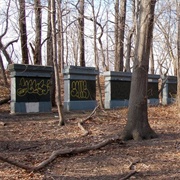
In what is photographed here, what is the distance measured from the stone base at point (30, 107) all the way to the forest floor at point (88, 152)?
1.04 metres

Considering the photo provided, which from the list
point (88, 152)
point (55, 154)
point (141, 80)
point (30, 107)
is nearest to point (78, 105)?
point (30, 107)

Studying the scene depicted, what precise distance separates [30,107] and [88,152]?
21.3 feet

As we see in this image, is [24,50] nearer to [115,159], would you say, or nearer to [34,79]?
[34,79]

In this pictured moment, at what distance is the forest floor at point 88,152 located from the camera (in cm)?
517

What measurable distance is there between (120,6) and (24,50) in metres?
7.12

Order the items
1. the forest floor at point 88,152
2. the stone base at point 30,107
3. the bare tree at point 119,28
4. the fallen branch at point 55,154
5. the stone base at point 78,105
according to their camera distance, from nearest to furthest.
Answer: the fallen branch at point 55,154, the forest floor at point 88,152, the stone base at point 30,107, the stone base at point 78,105, the bare tree at point 119,28

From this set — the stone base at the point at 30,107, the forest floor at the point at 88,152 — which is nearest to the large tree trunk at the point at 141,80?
the forest floor at the point at 88,152

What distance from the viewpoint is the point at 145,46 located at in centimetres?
773

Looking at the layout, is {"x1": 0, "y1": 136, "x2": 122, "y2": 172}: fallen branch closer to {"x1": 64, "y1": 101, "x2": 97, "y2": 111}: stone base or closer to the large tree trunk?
the large tree trunk

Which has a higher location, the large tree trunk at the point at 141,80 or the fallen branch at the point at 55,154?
the large tree trunk at the point at 141,80

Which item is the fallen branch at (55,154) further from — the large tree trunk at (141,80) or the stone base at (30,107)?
the stone base at (30,107)

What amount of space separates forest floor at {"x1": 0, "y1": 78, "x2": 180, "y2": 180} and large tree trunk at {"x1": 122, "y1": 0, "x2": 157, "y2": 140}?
35cm

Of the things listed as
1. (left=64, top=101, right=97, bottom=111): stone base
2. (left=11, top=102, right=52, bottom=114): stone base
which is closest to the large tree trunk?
(left=11, top=102, right=52, bottom=114): stone base

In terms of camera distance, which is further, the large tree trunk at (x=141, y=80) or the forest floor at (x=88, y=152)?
the large tree trunk at (x=141, y=80)
